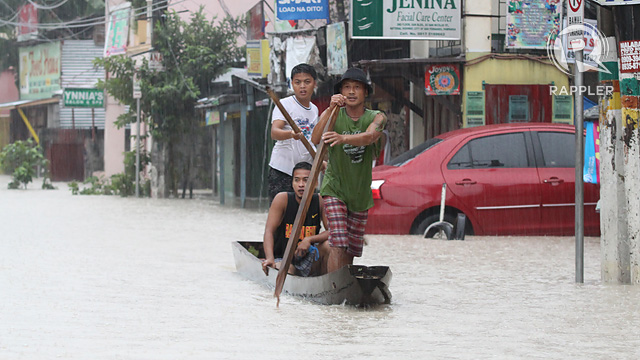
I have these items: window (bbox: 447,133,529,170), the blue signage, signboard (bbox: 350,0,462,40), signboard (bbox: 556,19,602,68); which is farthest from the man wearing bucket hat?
the blue signage

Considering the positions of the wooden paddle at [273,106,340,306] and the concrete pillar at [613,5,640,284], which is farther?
the concrete pillar at [613,5,640,284]

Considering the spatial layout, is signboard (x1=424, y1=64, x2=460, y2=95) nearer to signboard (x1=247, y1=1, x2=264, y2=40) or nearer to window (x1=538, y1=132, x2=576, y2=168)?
window (x1=538, y1=132, x2=576, y2=168)

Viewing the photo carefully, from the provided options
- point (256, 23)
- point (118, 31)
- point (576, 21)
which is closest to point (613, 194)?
point (576, 21)

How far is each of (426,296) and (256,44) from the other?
47.6 feet

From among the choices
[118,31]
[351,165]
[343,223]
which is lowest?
[343,223]

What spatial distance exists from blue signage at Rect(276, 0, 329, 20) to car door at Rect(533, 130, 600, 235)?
6912 mm

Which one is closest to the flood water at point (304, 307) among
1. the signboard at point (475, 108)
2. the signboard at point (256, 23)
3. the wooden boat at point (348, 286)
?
the wooden boat at point (348, 286)

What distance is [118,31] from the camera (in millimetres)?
35875

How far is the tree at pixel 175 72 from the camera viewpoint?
2761cm

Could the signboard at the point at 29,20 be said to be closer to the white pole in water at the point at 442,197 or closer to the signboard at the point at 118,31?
the signboard at the point at 118,31

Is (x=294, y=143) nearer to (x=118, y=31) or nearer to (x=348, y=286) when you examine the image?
(x=348, y=286)

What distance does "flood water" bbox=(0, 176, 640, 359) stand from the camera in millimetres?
5719

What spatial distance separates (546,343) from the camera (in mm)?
5949

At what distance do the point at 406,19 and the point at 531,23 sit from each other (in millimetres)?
2057
